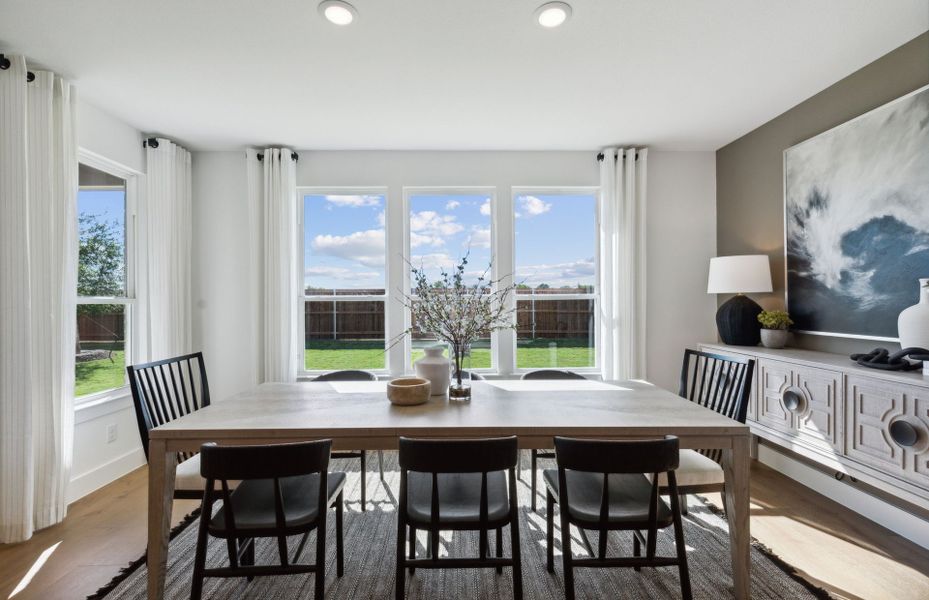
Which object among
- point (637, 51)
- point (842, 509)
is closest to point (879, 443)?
point (842, 509)

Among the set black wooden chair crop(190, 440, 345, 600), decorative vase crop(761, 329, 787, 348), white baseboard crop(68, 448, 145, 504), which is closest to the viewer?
black wooden chair crop(190, 440, 345, 600)

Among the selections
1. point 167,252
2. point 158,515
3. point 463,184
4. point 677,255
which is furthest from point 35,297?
point 677,255

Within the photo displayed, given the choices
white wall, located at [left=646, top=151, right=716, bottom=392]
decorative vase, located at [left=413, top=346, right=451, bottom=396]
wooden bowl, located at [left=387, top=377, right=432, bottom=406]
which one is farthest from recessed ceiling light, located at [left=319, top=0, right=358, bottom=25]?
white wall, located at [left=646, top=151, right=716, bottom=392]

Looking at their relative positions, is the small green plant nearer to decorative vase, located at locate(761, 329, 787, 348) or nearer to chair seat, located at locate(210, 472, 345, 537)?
decorative vase, located at locate(761, 329, 787, 348)

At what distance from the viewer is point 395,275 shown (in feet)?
13.6

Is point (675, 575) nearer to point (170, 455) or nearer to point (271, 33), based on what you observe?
point (170, 455)

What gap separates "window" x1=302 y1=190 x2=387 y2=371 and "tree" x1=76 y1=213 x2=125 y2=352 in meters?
1.43

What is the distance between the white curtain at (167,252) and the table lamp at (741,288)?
452 centimetres

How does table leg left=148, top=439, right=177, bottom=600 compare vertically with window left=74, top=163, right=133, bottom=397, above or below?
below

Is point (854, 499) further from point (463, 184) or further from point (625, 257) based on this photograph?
point (463, 184)

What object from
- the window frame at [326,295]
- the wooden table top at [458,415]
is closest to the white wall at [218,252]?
the window frame at [326,295]

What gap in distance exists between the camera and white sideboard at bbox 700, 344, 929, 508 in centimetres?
206

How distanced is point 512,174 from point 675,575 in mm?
3279

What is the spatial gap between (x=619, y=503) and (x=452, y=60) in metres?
2.43
